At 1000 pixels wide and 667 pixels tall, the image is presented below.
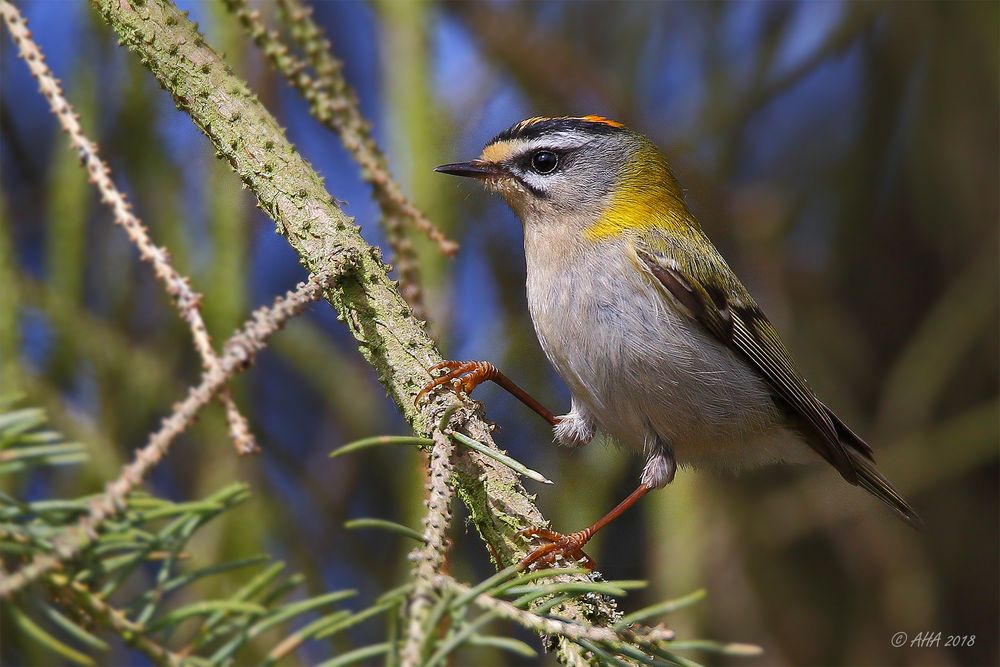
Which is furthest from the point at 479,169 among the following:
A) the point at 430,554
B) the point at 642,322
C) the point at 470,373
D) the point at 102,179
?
the point at 430,554

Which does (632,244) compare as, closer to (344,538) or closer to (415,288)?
(415,288)

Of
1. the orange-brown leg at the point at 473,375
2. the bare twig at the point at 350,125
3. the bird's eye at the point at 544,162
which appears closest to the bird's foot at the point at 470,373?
the orange-brown leg at the point at 473,375

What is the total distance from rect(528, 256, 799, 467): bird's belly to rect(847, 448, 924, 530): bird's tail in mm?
406

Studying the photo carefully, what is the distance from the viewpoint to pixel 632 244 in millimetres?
2479

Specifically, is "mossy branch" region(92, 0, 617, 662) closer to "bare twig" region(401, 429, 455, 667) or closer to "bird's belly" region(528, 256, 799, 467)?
"bare twig" region(401, 429, 455, 667)

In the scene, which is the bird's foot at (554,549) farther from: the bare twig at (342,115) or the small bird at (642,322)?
the bare twig at (342,115)

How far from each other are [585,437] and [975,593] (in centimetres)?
270

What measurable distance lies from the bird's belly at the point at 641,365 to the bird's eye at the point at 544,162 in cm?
36

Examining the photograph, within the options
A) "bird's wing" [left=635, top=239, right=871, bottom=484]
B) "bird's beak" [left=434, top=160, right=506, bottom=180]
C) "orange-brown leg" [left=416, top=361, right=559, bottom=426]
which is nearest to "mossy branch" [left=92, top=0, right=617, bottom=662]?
"orange-brown leg" [left=416, top=361, right=559, bottom=426]

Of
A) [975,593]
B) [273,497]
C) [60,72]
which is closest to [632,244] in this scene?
[273,497]

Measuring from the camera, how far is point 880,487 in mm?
2768

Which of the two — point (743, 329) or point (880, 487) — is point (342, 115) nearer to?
point (743, 329)

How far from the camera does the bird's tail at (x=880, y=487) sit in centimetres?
275

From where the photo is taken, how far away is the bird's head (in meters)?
2.55
